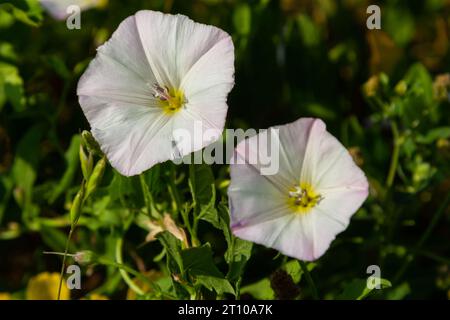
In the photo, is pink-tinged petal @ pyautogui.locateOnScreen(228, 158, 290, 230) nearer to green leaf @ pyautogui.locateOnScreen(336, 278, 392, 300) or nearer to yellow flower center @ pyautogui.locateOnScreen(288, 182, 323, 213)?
yellow flower center @ pyautogui.locateOnScreen(288, 182, 323, 213)

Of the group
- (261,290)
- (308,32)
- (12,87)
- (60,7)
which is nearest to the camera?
(261,290)

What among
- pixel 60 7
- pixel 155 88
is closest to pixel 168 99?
pixel 155 88

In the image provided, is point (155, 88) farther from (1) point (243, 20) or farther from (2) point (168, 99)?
(1) point (243, 20)

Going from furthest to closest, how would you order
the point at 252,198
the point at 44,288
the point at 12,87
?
the point at 12,87 → the point at 44,288 → the point at 252,198

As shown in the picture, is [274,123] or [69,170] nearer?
[69,170]

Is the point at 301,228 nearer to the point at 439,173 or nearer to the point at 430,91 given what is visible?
the point at 439,173

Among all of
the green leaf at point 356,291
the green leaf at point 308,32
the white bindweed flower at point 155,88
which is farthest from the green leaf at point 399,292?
the green leaf at point 308,32
